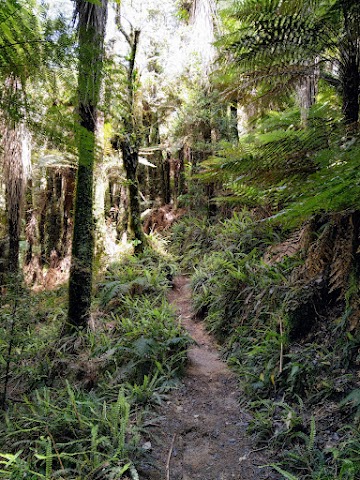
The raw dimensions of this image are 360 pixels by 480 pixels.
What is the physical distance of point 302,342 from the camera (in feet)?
12.1

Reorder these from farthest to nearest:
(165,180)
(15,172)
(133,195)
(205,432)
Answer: (165,180) < (133,195) < (15,172) < (205,432)

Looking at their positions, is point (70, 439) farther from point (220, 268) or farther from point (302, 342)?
point (220, 268)

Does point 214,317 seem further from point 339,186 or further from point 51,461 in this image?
point 339,186

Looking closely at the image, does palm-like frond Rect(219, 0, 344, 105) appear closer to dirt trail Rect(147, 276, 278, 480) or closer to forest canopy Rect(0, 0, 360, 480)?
forest canopy Rect(0, 0, 360, 480)

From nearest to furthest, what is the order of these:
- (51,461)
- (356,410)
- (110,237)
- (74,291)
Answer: (51,461)
(356,410)
(74,291)
(110,237)

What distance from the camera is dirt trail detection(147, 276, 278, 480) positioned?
108 inches

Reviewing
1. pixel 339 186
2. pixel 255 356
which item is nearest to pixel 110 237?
pixel 255 356

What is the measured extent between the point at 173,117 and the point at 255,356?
31.4 feet

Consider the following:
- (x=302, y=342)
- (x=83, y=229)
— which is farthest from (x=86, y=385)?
(x=302, y=342)

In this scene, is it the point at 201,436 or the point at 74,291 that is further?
the point at 74,291

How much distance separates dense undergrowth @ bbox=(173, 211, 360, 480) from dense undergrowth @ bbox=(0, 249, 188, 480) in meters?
0.98

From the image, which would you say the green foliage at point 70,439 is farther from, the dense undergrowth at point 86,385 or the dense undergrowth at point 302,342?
the dense undergrowth at point 302,342

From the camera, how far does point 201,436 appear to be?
319cm

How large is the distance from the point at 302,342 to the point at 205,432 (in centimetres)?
142
